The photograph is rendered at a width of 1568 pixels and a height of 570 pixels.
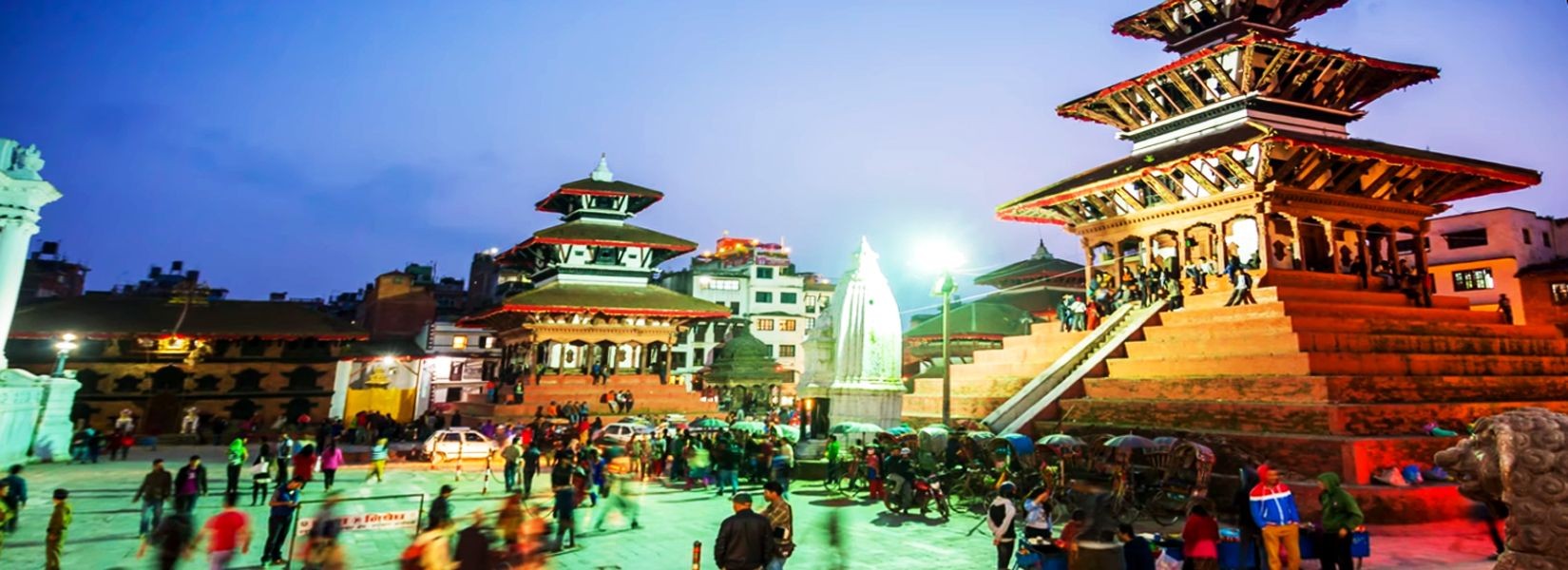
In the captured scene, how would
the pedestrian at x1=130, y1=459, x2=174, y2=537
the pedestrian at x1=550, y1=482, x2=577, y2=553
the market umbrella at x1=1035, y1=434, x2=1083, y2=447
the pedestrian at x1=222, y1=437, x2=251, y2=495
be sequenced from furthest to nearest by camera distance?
the pedestrian at x1=222, y1=437, x2=251, y2=495, the market umbrella at x1=1035, y1=434, x2=1083, y2=447, the pedestrian at x1=130, y1=459, x2=174, y2=537, the pedestrian at x1=550, y1=482, x2=577, y2=553

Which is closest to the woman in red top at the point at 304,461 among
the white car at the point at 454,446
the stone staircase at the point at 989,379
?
the white car at the point at 454,446

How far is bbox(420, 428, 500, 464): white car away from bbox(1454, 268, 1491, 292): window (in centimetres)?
4283

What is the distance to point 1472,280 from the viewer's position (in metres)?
35.2

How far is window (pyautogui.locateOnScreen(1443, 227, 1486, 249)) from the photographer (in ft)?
115

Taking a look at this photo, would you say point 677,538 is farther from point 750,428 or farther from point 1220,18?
point 1220,18

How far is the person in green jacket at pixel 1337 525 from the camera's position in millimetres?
7609

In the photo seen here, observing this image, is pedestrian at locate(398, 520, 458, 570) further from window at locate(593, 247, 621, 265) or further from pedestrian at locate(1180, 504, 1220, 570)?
window at locate(593, 247, 621, 265)

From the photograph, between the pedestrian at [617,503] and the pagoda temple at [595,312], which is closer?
the pedestrian at [617,503]

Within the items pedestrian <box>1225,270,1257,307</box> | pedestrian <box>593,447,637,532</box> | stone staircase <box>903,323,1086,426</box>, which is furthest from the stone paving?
pedestrian <box>1225,270,1257,307</box>

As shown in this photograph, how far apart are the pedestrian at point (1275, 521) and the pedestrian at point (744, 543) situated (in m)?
5.14

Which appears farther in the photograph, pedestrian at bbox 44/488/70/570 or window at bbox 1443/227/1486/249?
window at bbox 1443/227/1486/249

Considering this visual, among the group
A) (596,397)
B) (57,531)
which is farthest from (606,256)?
(57,531)

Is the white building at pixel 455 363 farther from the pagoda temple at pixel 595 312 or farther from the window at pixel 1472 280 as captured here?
the window at pixel 1472 280

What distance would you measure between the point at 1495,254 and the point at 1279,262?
22255 millimetres
